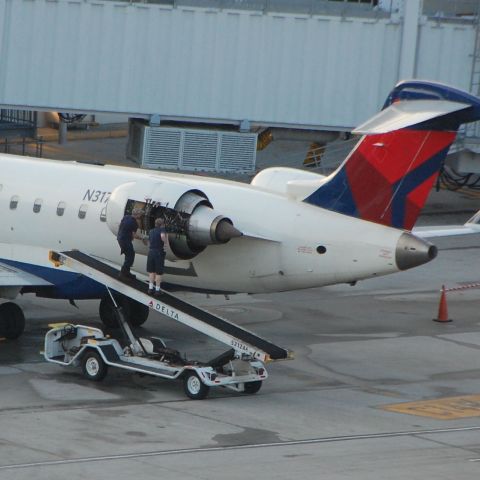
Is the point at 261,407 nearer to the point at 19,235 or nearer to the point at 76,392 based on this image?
the point at 76,392

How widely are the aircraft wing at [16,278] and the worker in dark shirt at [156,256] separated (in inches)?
148

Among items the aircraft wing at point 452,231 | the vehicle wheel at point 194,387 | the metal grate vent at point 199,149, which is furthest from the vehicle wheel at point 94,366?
the metal grate vent at point 199,149

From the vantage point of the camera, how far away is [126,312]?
1256 inches

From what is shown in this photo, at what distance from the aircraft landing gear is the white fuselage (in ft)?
6.70

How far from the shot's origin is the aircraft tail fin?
87.1 feet

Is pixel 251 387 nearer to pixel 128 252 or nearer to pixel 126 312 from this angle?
pixel 128 252

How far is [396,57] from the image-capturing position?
149ft

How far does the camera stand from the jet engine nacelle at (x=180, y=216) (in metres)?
27.6

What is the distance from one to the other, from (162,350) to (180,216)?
2824mm

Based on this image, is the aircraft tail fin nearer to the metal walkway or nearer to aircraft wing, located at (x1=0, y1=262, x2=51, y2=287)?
the metal walkway

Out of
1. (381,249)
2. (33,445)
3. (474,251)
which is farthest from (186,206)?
(474,251)

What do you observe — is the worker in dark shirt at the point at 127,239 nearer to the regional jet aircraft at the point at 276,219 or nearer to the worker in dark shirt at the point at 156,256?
the regional jet aircraft at the point at 276,219

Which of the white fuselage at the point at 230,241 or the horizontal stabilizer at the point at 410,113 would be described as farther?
the white fuselage at the point at 230,241

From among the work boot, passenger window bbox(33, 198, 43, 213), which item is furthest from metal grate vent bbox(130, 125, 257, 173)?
the work boot
